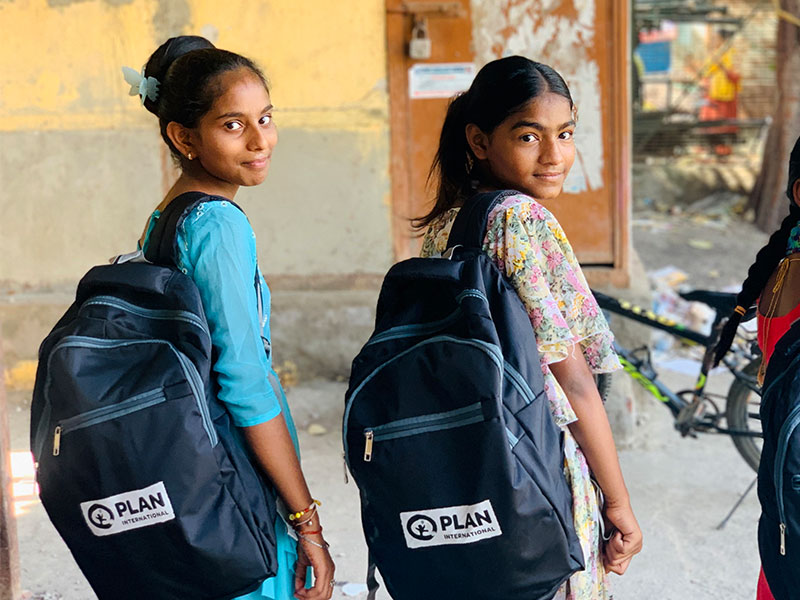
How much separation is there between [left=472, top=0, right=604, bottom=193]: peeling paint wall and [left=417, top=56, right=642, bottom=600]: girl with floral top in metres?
2.76

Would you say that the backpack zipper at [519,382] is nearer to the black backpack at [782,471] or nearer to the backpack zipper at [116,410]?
the black backpack at [782,471]

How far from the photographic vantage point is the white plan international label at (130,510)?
58.6 inches

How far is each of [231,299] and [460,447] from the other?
1.52ft

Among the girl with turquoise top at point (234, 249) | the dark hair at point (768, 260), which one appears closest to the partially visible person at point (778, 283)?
the dark hair at point (768, 260)

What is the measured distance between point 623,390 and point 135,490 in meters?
3.21

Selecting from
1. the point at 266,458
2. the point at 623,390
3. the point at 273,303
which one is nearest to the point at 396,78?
the point at 273,303

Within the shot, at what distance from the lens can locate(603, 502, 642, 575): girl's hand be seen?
1.68m

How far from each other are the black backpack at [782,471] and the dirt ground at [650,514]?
5.19 feet

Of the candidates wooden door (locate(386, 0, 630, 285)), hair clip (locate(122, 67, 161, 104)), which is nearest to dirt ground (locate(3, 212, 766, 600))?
wooden door (locate(386, 0, 630, 285))

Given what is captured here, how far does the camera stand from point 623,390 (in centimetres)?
434

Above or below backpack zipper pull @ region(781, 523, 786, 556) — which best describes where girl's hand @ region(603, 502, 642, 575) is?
below

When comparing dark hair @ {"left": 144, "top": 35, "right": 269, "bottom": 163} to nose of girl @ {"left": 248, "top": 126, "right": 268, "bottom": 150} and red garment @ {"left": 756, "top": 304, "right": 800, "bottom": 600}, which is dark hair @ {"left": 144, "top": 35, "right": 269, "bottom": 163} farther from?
red garment @ {"left": 756, "top": 304, "right": 800, "bottom": 600}

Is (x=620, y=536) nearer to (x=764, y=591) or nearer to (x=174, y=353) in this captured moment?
(x=764, y=591)

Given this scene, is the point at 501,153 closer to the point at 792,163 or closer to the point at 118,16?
the point at 792,163
